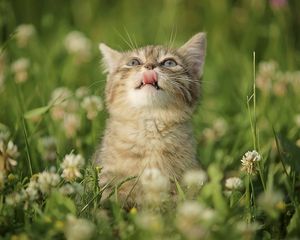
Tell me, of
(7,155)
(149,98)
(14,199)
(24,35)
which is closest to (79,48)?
(24,35)

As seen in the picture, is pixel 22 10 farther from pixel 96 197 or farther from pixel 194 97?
pixel 96 197

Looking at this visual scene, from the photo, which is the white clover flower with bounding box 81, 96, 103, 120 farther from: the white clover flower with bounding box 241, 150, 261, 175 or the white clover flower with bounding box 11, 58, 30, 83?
the white clover flower with bounding box 241, 150, 261, 175

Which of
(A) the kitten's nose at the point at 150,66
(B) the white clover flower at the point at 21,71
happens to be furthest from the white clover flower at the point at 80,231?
(B) the white clover flower at the point at 21,71

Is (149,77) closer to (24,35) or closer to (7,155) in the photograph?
(7,155)

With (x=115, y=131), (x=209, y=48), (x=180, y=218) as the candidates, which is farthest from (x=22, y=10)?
(x=180, y=218)

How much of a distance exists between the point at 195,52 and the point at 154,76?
0.89 metres

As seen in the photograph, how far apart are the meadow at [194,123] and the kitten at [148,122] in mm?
231

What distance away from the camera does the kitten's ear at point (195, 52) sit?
4863mm

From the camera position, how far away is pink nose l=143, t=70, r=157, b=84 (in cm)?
411

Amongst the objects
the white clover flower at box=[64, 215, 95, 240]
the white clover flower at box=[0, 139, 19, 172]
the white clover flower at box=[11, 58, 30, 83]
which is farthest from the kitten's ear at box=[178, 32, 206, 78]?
the white clover flower at box=[64, 215, 95, 240]

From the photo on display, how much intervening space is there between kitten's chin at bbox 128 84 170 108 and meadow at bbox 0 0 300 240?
0.50 metres

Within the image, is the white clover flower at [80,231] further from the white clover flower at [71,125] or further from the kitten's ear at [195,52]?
the kitten's ear at [195,52]

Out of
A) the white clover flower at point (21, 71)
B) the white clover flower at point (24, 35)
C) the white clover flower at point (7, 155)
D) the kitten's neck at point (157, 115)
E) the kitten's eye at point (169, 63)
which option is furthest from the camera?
the white clover flower at point (24, 35)

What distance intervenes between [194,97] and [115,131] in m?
0.64
